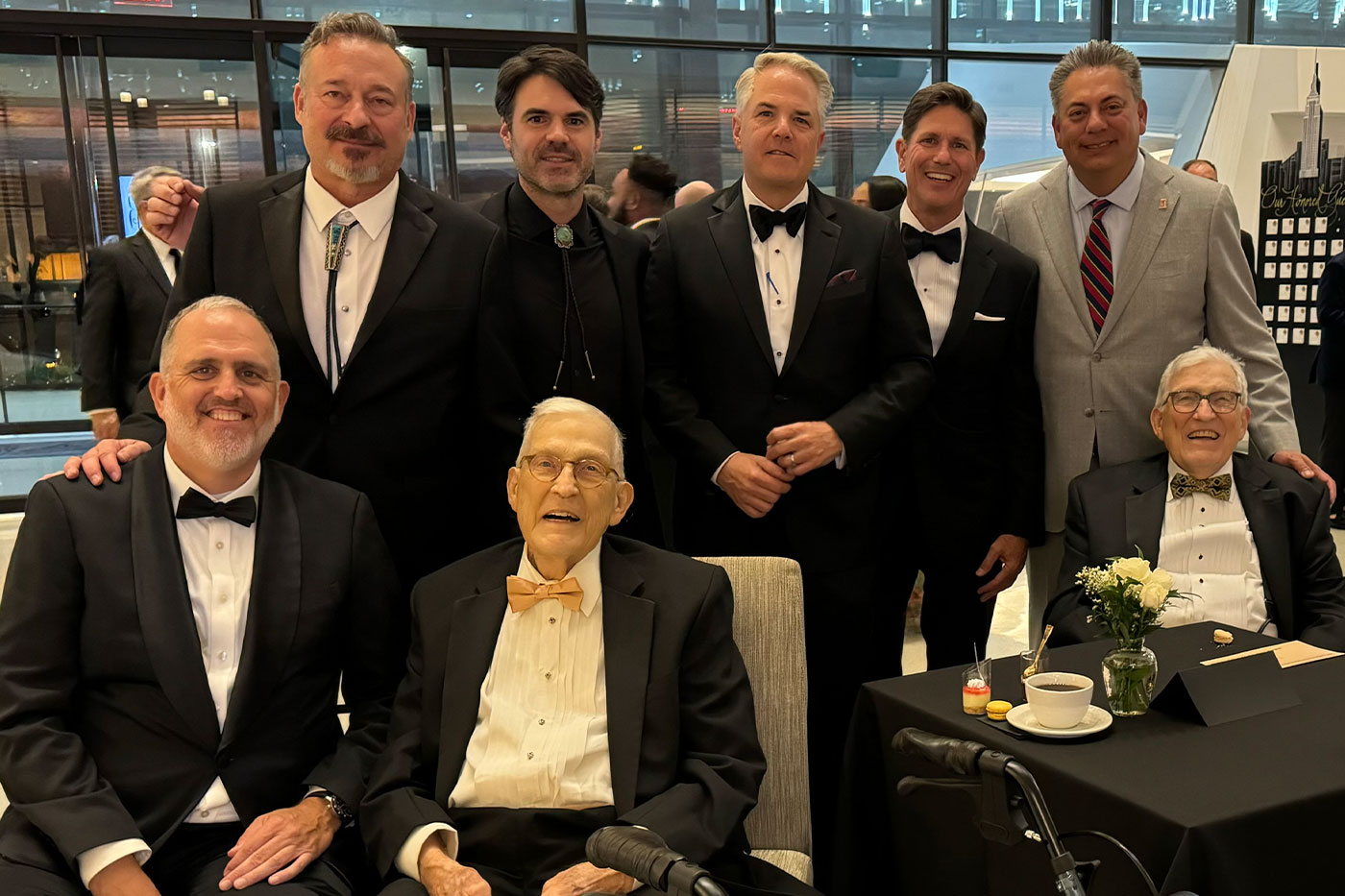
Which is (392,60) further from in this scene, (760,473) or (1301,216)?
(1301,216)

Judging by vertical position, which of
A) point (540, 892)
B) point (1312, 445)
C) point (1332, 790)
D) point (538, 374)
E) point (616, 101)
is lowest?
point (1312, 445)

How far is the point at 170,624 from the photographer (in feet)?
Answer: 7.27

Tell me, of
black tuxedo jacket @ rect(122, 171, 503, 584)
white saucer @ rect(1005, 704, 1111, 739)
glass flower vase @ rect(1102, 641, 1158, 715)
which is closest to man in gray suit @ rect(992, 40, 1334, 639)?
glass flower vase @ rect(1102, 641, 1158, 715)

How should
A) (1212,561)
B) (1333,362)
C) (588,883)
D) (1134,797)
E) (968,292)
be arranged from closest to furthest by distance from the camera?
1. (1134,797)
2. (588,883)
3. (1212,561)
4. (968,292)
5. (1333,362)

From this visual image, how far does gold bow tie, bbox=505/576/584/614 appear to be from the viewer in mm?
2275

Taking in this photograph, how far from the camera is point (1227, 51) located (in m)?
10.1

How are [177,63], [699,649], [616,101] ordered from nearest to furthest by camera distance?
[699,649] → [177,63] → [616,101]

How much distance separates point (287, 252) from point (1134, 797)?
→ 2114 millimetres

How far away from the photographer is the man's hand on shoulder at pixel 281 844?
2125 mm

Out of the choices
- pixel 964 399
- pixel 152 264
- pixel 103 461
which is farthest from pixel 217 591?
pixel 152 264

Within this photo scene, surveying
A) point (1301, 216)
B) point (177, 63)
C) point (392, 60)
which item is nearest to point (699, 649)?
point (392, 60)

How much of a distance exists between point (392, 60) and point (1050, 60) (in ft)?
26.9

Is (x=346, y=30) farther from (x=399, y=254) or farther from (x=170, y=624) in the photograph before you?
(x=170, y=624)

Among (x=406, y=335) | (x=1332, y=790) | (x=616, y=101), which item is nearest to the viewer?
(x=1332, y=790)
